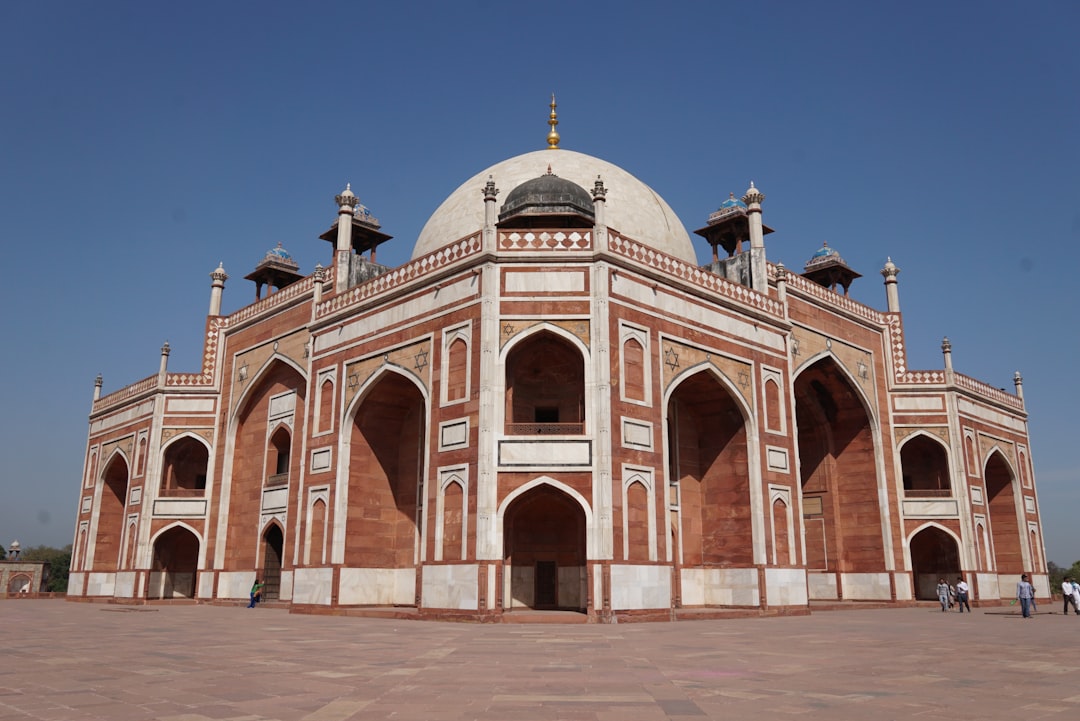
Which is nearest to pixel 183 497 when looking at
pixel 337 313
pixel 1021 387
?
pixel 337 313

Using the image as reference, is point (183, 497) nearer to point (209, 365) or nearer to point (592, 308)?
point (209, 365)

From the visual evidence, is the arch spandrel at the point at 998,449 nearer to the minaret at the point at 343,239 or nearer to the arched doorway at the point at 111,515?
the minaret at the point at 343,239

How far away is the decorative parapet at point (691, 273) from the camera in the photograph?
18.3 metres

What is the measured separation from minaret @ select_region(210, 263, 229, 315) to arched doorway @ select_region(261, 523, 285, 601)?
29.2ft

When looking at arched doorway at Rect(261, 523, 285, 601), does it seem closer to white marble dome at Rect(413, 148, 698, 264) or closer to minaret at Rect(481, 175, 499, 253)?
white marble dome at Rect(413, 148, 698, 264)

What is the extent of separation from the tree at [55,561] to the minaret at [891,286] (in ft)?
182

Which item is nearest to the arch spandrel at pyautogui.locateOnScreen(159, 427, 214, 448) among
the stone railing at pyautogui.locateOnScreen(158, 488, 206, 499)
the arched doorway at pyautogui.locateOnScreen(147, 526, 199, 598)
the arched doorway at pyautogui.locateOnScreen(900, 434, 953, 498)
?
the stone railing at pyautogui.locateOnScreen(158, 488, 206, 499)

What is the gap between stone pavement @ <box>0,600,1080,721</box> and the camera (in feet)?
18.4

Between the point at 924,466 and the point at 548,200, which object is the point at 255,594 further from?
the point at 924,466

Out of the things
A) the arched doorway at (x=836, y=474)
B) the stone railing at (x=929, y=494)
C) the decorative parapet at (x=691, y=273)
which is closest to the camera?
the decorative parapet at (x=691, y=273)

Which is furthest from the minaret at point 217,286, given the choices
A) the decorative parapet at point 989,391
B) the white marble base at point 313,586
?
the decorative parapet at point 989,391

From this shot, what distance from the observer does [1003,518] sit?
3020 centimetres

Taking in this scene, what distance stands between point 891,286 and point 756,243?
28.4 ft

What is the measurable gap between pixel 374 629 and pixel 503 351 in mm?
6079
